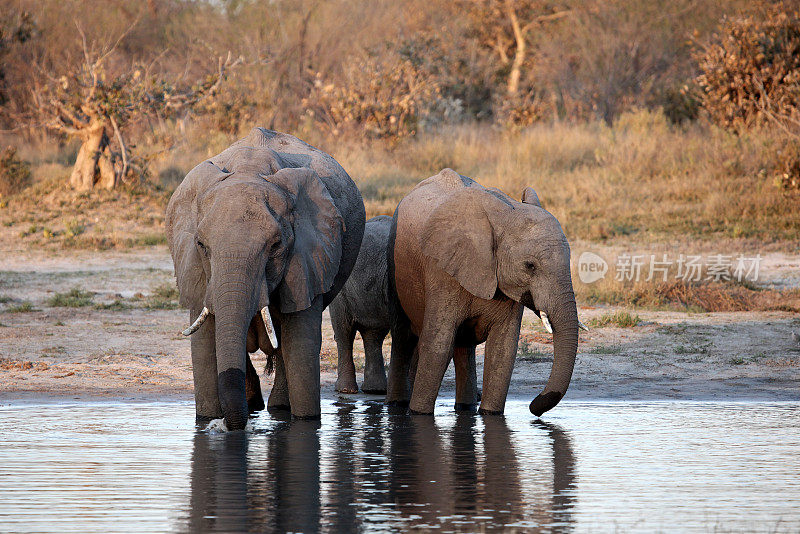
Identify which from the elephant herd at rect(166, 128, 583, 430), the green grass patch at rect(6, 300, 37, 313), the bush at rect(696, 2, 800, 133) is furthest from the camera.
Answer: the bush at rect(696, 2, 800, 133)

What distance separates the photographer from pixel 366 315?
10.2m

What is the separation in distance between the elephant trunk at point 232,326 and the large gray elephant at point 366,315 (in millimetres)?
2803

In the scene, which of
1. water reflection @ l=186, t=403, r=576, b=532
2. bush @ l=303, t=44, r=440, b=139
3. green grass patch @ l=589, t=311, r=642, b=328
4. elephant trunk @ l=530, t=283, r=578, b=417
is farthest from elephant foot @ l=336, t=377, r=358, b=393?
bush @ l=303, t=44, r=440, b=139

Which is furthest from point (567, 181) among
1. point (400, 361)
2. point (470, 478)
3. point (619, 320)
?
point (470, 478)

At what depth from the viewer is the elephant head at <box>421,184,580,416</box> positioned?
27.0 feet

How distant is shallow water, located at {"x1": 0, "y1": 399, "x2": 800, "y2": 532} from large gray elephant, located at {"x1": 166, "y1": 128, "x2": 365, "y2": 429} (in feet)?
1.17

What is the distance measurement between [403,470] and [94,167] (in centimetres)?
1275

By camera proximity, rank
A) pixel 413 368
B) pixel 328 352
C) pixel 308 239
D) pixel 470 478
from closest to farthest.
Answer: pixel 470 478, pixel 308 239, pixel 413 368, pixel 328 352

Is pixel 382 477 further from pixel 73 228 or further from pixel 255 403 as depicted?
pixel 73 228

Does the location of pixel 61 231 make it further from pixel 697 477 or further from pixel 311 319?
pixel 697 477

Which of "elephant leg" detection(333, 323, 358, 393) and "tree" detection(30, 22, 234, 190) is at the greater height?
"tree" detection(30, 22, 234, 190)

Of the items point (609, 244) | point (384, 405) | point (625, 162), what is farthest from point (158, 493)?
point (625, 162)

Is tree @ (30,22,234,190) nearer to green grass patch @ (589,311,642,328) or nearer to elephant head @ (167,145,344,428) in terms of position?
green grass patch @ (589,311,642,328)

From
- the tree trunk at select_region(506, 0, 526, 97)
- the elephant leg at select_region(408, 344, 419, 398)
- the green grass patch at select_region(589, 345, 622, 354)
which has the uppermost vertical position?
the tree trunk at select_region(506, 0, 526, 97)
